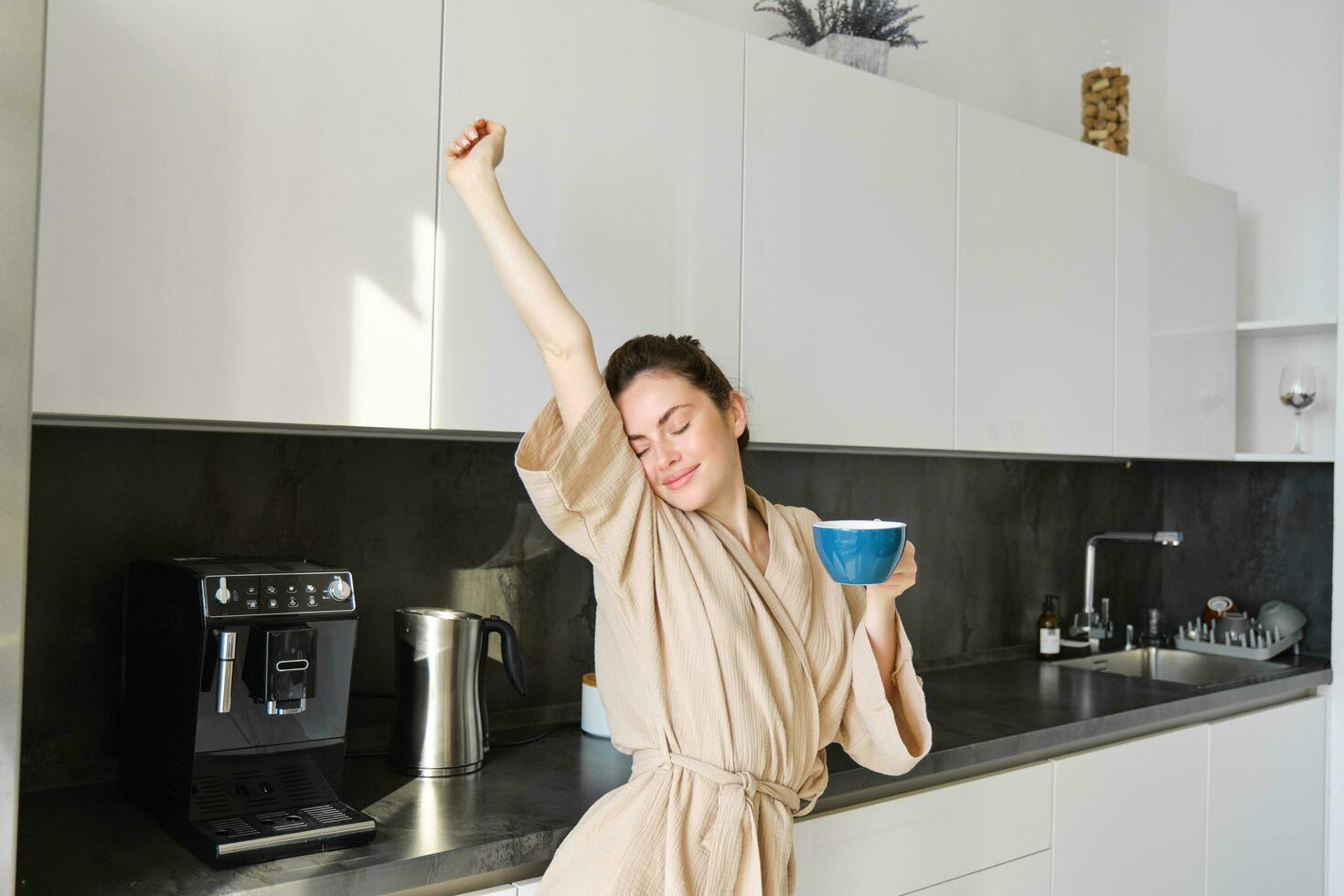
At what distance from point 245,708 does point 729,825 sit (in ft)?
2.08

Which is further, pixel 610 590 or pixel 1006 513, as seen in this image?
pixel 1006 513

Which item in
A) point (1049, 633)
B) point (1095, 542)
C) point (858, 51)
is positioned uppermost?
point (858, 51)

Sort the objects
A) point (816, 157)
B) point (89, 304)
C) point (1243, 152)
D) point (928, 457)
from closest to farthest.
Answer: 1. point (89, 304)
2. point (816, 157)
3. point (928, 457)
4. point (1243, 152)

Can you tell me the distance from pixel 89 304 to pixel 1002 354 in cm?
175

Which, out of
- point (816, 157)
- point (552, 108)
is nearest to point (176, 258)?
point (552, 108)

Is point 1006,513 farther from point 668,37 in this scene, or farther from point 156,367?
point 156,367

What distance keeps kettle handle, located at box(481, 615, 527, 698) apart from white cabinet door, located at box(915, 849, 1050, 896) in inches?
30.5

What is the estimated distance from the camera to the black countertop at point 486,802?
131cm

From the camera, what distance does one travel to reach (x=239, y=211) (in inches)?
56.7

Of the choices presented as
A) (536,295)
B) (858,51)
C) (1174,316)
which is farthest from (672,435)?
(1174,316)

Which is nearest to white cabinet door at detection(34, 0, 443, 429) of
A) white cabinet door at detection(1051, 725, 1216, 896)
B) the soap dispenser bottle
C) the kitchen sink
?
white cabinet door at detection(1051, 725, 1216, 896)

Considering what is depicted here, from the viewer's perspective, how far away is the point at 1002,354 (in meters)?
2.39

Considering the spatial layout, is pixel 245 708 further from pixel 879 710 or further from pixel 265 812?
pixel 879 710

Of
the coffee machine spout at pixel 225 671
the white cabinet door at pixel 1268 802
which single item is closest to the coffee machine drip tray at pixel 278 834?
the coffee machine spout at pixel 225 671
